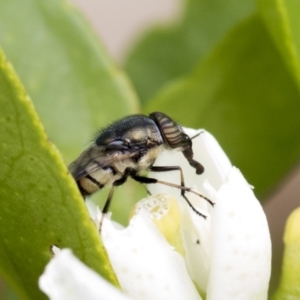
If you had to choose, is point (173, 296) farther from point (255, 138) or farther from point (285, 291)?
point (255, 138)

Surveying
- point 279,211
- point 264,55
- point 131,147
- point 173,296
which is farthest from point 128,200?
point 279,211

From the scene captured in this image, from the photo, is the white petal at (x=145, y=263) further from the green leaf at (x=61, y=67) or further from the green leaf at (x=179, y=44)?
the green leaf at (x=179, y=44)

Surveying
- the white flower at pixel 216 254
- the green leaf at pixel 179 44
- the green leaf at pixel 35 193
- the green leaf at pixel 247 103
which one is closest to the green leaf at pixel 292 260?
the white flower at pixel 216 254

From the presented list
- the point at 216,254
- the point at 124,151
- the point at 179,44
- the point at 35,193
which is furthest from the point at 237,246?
the point at 179,44

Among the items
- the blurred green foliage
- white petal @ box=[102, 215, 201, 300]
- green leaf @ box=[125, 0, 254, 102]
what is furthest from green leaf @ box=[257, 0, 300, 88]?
green leaf @ box=[125, 0, 254, 102]

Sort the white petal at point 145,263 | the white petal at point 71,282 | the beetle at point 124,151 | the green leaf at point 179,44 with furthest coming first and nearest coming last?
1. the green leaf at point 179,44
2. the beetle at point 124,151
3. the white petal at point 145,263
4. the white petal at point 71,282

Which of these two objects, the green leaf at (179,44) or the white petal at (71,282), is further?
the green leaf at (179,44)

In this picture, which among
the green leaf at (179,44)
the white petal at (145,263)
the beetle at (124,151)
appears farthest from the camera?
the green leaf at (179,44)

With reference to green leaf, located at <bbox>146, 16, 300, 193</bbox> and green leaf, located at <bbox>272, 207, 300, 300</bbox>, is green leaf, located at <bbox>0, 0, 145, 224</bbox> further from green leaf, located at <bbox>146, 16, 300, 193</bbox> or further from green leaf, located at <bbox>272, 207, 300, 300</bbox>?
green leaf, located at <bbox>272, 207, 300, 300</bbox>
